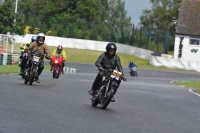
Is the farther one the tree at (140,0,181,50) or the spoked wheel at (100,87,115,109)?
the tree at (140,0,181,50)

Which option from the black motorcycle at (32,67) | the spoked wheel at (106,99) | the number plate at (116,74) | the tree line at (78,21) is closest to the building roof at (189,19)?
the tree line at (78,21)

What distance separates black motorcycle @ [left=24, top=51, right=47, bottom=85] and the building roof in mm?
55457

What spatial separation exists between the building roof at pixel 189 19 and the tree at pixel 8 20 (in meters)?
24.5

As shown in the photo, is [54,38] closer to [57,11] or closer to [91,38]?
[91,38]

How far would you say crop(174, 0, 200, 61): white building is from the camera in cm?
7562

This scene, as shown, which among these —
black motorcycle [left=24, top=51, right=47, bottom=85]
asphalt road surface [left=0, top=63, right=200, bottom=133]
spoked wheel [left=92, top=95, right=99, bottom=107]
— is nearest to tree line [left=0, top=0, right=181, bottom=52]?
black motorcycle [left=24, top=51, right=47, bottom=85]

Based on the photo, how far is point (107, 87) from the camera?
15.9 metres

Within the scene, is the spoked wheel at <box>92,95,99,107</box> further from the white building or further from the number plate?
the white building

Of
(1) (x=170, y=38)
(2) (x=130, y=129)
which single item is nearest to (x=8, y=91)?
(2) (x=130, y=129)

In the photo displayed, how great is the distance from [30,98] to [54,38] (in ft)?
216

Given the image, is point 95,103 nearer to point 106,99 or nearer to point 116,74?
A: point 106,99

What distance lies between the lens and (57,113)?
1377 cm

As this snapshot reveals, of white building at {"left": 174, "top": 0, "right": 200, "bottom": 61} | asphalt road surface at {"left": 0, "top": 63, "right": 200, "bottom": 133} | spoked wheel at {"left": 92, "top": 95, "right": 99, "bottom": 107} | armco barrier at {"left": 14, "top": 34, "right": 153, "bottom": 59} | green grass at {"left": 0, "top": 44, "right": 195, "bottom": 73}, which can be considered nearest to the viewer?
asphalt road surface at {"left": 0, "top": 63, "right": 200, "bottom": 133}

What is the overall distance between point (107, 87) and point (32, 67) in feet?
21.7
